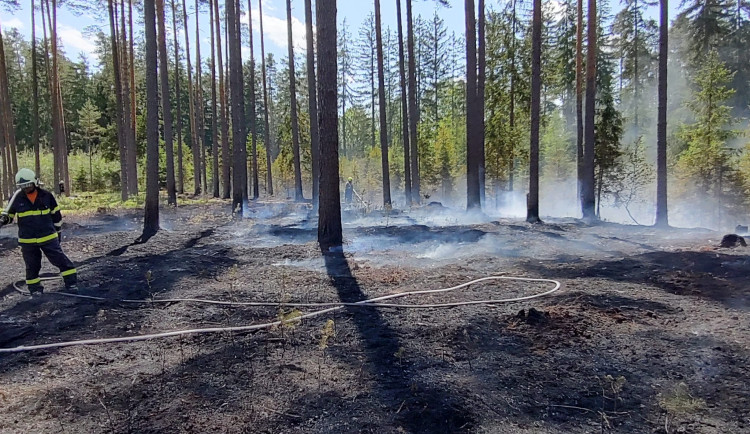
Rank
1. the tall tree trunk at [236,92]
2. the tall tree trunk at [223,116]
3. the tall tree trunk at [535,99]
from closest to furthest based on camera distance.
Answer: the tall tree trunk at [535,99] < the tall tree trunk at [236,92] < the tall tree trunk at [223,116]

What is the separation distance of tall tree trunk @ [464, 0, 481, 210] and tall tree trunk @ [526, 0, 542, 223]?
2.15 metres

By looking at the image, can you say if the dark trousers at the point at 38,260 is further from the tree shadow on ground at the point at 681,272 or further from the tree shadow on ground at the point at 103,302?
the tree shadow on ground at the point at 681,272

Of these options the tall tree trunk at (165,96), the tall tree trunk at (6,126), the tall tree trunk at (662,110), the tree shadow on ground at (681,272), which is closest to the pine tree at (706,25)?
the tall tree trunk at (662,110)

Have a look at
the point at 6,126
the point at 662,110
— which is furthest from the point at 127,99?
the point at 662,110

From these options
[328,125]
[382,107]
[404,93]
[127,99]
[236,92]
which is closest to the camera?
[328,125]

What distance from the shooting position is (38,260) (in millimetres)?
5879

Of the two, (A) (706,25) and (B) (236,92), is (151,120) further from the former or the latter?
(A) (706,25)

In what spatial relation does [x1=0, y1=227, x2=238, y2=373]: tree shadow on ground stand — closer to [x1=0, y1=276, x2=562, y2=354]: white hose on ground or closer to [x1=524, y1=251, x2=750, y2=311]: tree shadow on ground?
[x1=0, y1=276, x2=562, y2=354]: white hose on ground

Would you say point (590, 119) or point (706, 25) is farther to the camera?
point (706, 25)

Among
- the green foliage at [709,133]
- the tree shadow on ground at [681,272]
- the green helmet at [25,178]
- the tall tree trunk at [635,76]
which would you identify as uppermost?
the tall tree trunk at [635,76]

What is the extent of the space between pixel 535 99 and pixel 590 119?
2.50 m

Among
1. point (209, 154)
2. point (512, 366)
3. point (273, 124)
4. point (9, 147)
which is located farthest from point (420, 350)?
point (273, 124)

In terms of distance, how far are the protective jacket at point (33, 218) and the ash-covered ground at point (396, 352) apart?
2.56 ft

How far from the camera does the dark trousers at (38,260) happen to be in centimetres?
580
